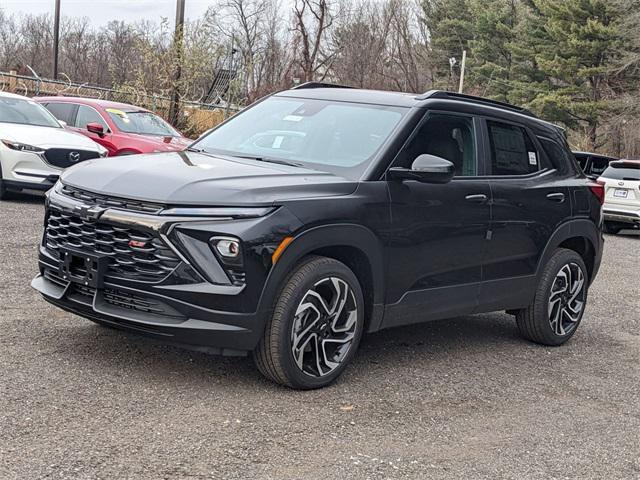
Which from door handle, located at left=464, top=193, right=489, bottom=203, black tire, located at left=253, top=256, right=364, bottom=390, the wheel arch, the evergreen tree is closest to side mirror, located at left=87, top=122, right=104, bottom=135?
door handle, located at left=464, top=193, right=489, bottom=203

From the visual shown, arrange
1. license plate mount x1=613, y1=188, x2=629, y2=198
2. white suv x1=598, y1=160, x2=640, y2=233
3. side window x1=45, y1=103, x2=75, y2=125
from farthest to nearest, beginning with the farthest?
1. license plate mount x1=613, y1=188, x2=629, y2=198
2. white suv x1=598, y1=160, x2=640, y2=233
3. side window x1=45, y1=103, x2=75, y2=125

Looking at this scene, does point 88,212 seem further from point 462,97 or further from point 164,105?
point 164,105

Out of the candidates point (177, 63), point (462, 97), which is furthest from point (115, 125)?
point (177, 63)

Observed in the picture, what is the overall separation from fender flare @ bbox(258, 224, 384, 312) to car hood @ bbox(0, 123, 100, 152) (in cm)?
805

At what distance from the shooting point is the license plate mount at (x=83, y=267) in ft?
15.3

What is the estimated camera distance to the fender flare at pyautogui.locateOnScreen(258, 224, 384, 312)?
466cm

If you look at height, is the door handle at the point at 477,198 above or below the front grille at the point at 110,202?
above

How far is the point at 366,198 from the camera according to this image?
5.17 m

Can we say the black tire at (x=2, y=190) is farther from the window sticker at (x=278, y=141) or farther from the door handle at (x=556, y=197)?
the door handle at (x=556, y=197)

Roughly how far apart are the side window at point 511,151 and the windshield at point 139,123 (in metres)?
9.19

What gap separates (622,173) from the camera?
696 inches

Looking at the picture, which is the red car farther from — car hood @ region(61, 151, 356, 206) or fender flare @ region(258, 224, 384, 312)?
fender flare @ region(258, 224, 384, 312)

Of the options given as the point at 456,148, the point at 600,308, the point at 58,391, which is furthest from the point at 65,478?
the point at 600,308

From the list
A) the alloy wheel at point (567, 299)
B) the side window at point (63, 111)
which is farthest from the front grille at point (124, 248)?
the side window at point (63, 111)
